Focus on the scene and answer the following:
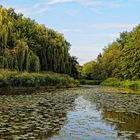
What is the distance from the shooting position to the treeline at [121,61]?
215 feet

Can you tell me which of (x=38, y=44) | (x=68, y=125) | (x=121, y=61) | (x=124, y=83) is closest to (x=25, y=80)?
(x=38, y=44)

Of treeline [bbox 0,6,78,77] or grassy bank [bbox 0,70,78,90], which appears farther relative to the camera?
treeline [bbox 0,6,78,77]

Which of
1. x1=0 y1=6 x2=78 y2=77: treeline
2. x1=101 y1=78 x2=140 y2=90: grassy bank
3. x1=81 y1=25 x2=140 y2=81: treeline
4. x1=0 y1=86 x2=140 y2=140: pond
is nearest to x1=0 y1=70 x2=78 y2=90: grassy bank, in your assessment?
x1=0 y1=6 x2=78 y2=77: treeline

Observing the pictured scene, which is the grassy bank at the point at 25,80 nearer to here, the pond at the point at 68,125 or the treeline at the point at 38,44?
the treeline at the point at 38,44

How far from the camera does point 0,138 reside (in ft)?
36.8

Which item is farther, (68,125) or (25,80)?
(25,80)

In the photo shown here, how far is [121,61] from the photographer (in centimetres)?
7350

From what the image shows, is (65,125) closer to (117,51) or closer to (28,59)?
(28,59)

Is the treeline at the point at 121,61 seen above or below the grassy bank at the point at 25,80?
above

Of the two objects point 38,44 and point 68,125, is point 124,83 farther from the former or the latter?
point 68,125

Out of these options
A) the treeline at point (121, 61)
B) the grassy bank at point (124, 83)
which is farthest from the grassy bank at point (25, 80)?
the treeline at point (121, 61)

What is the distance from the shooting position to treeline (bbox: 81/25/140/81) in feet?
215

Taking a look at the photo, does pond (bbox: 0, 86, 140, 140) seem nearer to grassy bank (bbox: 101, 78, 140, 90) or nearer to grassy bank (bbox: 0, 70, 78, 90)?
grassy bank (bbox: 0, 70, 78, 90)

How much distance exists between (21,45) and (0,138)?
29707 millimetres
